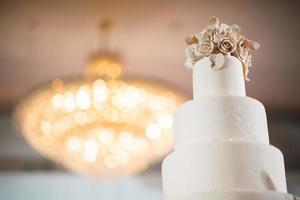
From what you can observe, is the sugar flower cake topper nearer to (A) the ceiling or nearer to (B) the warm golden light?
(B) the warm golden light

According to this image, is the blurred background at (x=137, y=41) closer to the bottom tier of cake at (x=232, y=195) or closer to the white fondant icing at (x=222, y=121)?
the white fondant icing at (x=222, y=121)

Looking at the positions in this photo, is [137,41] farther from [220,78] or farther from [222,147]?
[222,147]

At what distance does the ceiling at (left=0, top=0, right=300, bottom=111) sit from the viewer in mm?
4488

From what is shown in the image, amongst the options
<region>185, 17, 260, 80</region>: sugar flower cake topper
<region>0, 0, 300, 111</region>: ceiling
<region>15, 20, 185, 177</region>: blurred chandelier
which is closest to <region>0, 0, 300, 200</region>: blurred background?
<region>0, 0, 300, 111</region>: ceiling

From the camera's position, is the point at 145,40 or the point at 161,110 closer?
the point at 161,110

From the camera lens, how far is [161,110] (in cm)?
443

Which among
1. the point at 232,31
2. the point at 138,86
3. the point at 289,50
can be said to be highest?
the point at 289,50

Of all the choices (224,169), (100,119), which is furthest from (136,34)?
(224,169)

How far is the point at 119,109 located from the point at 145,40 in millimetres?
854

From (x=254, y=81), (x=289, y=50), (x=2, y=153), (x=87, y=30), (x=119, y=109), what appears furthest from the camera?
(x=2, y=153)

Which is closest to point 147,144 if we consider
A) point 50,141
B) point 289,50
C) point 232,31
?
point 50,141

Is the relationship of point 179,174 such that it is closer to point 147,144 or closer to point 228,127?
point 228,127

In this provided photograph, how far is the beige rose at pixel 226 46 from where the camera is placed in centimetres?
199

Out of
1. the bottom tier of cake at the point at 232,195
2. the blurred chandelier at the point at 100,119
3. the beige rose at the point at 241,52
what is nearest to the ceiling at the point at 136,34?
the blurred chandelier at the point at 100,119
